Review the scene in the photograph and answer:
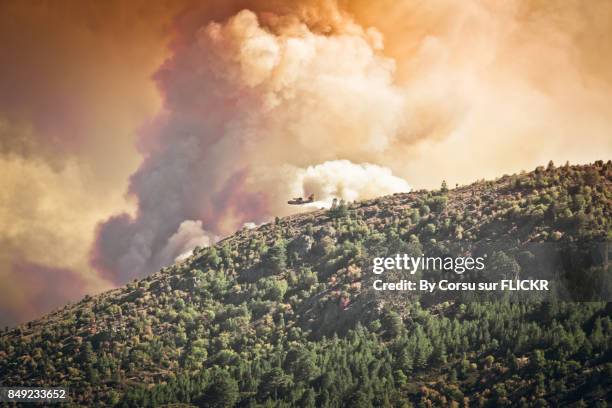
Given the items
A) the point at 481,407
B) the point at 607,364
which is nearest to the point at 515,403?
the point at 481,407

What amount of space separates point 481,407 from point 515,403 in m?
6.81

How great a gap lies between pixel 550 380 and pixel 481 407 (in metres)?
14.6

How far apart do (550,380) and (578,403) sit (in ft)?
26.2

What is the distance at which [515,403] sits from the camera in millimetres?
197500

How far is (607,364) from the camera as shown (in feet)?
654

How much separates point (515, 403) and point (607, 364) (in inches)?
791

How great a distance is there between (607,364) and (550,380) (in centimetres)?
1179

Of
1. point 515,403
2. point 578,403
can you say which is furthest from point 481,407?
point 578,403

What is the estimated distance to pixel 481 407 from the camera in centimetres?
19988

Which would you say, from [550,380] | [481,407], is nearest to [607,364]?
[550,380]

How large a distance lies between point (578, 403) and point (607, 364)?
11.8m

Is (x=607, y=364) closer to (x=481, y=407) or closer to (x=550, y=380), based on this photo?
(x=550, y=380)

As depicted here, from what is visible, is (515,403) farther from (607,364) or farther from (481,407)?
(607,364)
